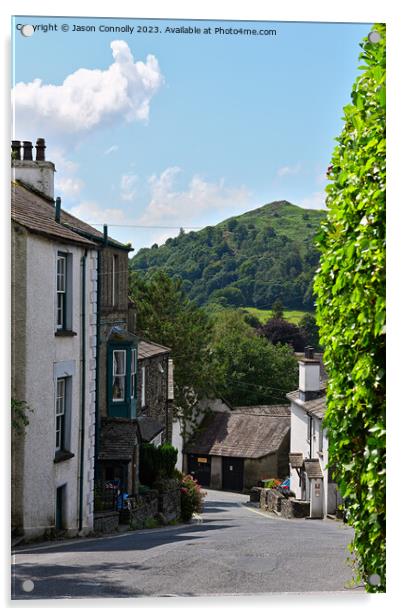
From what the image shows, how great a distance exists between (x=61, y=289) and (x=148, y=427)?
1654mm

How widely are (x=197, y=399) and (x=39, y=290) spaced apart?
1951 millimetres

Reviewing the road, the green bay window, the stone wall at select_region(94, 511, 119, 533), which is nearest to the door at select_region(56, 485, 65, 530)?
the road

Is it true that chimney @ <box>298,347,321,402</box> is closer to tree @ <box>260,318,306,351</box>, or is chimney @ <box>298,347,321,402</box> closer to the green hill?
tree @ <box>260,318,306,351</box>

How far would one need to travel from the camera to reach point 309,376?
8.24 meters

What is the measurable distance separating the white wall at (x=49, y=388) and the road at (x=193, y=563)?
404 millimetres

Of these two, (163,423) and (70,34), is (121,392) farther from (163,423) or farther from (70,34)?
(70,34)

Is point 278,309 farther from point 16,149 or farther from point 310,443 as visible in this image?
point 16,149

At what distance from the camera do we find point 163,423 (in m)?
8.72

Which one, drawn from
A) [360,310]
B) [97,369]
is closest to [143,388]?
[97,369]

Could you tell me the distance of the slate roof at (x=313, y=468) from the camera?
808 cm

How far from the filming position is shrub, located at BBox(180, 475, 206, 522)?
28.2ft

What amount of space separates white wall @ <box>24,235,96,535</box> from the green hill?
0.80 meters
